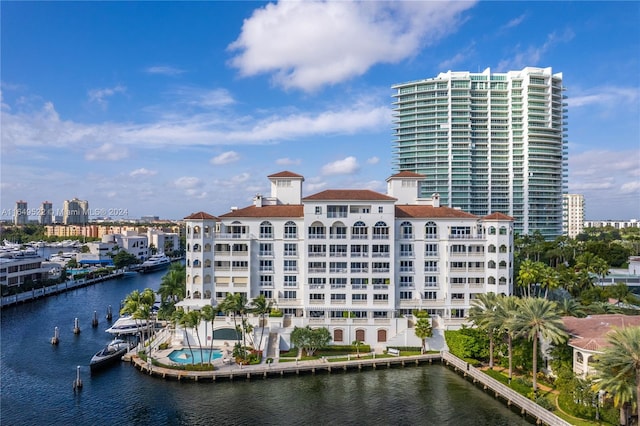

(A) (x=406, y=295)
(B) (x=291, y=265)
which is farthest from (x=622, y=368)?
(B) (x=291, y=265)

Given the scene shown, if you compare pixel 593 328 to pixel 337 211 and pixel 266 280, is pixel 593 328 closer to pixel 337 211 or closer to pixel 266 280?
pixel 337 211

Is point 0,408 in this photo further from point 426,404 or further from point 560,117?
point 560,117

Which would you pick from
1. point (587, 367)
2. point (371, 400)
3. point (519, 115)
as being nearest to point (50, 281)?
point (371, 400)

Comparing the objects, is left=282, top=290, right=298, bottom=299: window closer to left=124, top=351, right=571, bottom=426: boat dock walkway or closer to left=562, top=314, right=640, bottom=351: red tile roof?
left=124, top=351, right=571, bottom=426: boat dock walkway

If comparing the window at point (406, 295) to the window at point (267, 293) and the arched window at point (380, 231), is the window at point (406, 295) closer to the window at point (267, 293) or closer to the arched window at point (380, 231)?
the arched window at point (380, 231)

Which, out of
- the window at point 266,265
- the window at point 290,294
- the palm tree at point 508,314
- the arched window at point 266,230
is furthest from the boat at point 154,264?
the palm tree at point 508,314
